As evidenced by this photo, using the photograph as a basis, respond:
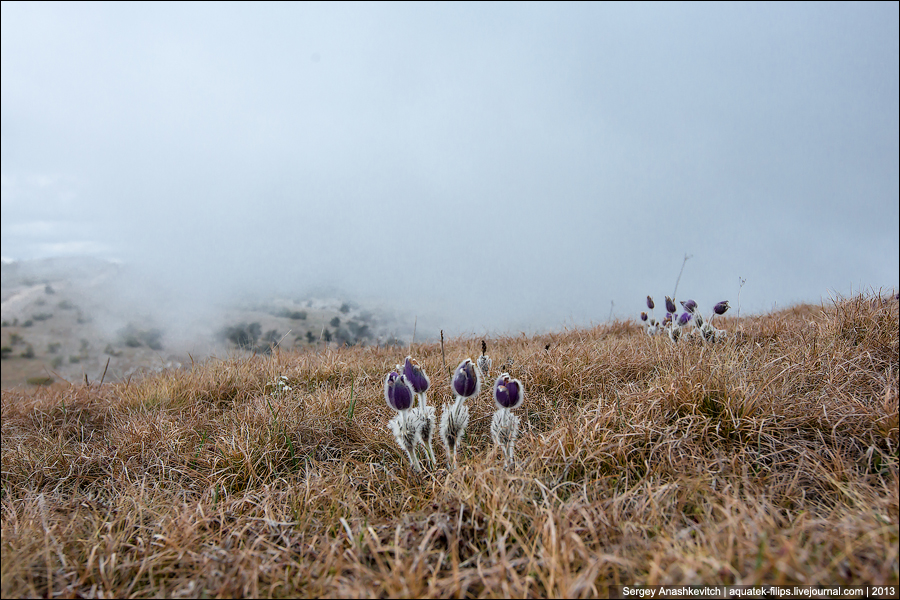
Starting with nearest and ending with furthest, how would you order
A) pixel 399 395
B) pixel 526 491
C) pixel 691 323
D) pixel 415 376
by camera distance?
pixel 526 491 < pixel 399 395 < pixel 415 376 < pixel 691 323

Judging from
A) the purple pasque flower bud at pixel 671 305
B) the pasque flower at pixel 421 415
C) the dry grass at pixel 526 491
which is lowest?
the dry grass at pixel 526 491

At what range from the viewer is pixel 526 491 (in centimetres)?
194

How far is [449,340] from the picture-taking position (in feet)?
19.7

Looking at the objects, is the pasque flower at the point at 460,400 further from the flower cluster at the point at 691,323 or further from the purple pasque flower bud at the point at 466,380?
the flower cluster at the point at 691,323

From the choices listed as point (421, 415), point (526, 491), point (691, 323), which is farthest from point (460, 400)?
point (691, 323)

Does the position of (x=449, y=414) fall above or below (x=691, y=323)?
below

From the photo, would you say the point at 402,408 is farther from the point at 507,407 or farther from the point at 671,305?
the point at 671,305

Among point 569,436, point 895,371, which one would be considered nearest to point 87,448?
point 569,436

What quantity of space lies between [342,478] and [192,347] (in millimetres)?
4140

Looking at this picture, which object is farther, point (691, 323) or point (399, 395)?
point (691, 323)

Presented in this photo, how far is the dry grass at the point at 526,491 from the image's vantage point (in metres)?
1.48

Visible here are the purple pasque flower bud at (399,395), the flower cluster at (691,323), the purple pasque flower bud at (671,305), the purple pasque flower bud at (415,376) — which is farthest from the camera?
the purple pasque flower bud at (671,305)

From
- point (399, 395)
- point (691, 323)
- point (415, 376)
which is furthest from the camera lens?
point (691, 323)

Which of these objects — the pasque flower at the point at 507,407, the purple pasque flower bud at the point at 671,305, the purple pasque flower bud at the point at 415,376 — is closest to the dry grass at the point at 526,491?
the pasque flower at the point at 507,407
